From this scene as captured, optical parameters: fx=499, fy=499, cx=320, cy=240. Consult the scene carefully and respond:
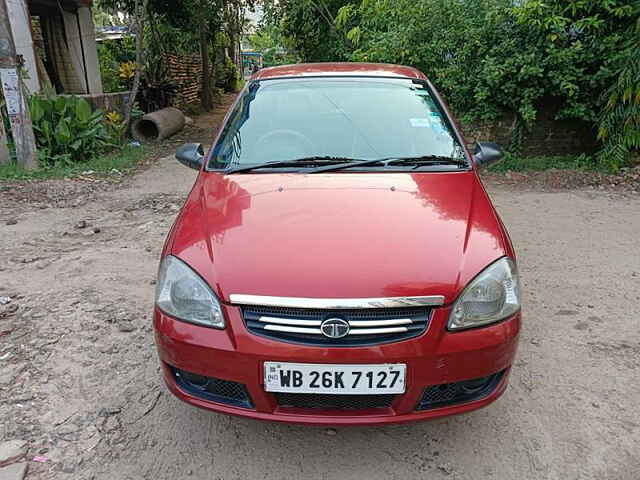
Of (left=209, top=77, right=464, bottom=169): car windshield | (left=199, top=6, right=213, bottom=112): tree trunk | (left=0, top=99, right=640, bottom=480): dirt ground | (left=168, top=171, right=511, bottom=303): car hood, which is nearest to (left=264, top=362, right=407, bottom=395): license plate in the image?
(left=168, top=171, right=511, bottom=303): car hood

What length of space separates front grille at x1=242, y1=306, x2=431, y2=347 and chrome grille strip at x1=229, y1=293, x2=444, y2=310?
0.06 feet

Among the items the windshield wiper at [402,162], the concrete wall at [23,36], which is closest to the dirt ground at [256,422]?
the windshield wiper at [402,162]

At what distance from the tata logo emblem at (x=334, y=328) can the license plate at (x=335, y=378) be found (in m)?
0.11

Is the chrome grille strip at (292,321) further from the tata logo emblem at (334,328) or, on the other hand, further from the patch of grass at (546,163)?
the patch of grass at (546,163)

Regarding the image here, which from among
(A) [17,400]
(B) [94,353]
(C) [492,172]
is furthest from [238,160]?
(C) [492,172]

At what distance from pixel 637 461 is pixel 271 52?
1203 centimetres

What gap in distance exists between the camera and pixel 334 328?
170 cm

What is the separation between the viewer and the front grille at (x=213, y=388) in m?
1.81

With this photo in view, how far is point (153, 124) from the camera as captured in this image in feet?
32.2

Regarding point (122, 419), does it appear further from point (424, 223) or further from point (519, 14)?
point (519, 14)

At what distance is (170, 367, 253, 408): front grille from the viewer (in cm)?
181

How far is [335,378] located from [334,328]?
7.0 inches

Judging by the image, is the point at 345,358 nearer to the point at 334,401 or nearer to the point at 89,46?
the point at 334,401

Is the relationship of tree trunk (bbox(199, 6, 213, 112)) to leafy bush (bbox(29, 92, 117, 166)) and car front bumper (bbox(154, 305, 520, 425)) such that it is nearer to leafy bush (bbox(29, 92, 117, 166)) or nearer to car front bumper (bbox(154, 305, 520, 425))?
leafy bush (bbox(29, 92, 117, 166))
